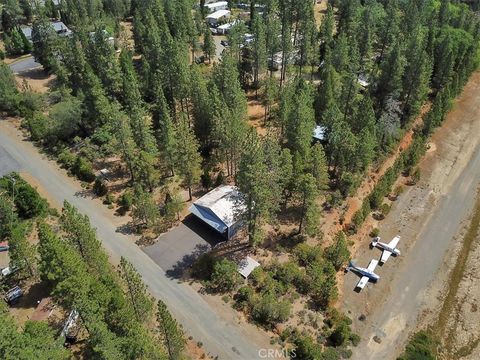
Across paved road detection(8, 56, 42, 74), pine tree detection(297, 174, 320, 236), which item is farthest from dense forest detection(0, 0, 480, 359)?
paved road detection(8, 56, 42, 74)

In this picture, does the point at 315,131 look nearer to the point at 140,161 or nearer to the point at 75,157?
the point at 140,161

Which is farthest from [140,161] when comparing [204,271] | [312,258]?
[312,258]

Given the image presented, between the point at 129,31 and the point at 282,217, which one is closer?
the point at 282,217

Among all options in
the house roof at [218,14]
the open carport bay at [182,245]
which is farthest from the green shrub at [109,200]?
the house roof at [218,14]

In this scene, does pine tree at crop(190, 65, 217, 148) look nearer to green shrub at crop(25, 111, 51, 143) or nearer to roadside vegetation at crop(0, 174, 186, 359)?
green shrub at crop(25, 111, 51, 143)

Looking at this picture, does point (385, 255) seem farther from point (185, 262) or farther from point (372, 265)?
point (185, 262)

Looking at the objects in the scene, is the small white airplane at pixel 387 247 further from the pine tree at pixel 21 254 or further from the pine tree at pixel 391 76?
the pine tree at pixel 21 254
